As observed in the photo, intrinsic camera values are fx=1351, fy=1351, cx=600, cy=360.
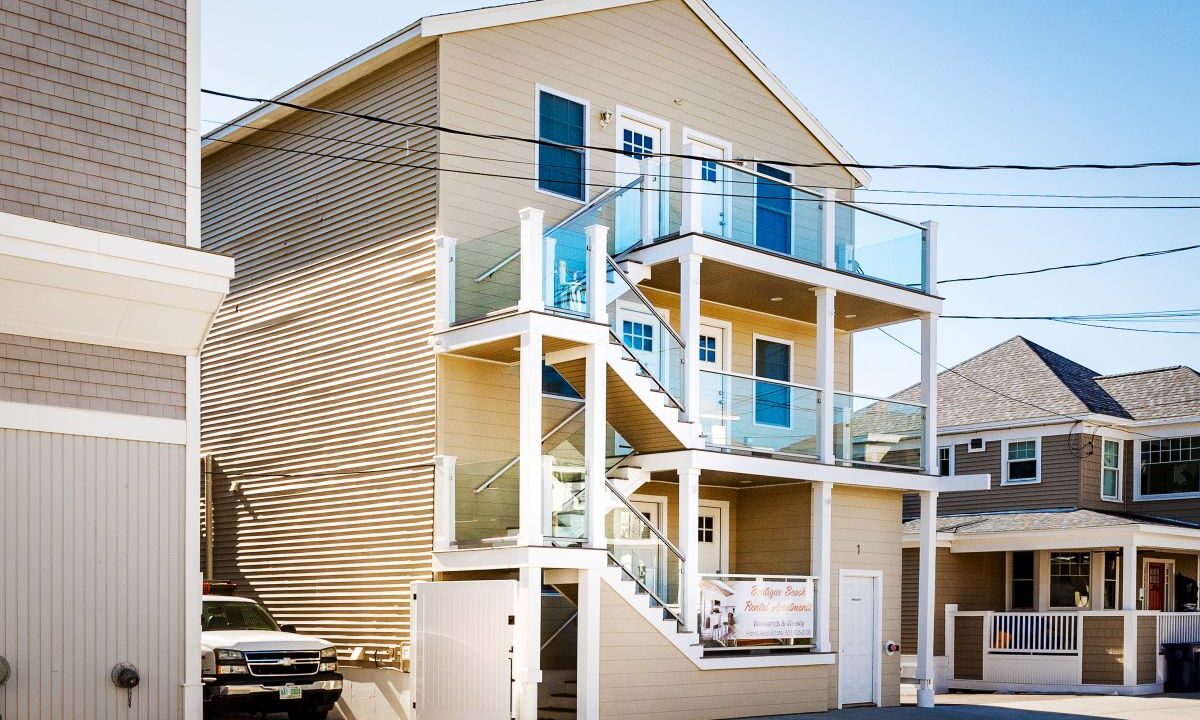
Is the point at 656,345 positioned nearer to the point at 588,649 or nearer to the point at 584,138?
the point at 584,138

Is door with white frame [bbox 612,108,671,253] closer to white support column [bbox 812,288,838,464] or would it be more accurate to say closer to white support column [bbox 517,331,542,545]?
white support column [bbox 812,288,838,464]

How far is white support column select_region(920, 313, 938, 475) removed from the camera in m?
23.5

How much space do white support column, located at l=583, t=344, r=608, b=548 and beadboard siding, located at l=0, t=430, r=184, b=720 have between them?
19.5ft

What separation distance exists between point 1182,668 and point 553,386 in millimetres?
16283


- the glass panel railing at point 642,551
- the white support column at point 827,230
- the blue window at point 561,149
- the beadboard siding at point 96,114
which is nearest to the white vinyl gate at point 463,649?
the glass panel railing at point 642,551

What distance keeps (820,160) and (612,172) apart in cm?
571

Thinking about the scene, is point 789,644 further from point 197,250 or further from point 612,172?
point 197,250

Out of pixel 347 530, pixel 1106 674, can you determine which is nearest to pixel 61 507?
pixel 347 530

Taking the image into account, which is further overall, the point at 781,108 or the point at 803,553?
the point at 781,108

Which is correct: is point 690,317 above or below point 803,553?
above

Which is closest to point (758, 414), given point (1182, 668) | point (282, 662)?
point (282, 662)

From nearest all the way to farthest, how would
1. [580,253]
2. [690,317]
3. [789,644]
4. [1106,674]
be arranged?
[580,253] < [690,317] < [789,644] < [1106,674]

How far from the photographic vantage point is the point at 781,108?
2523 centimetres

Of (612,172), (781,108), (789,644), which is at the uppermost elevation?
(781,108)
